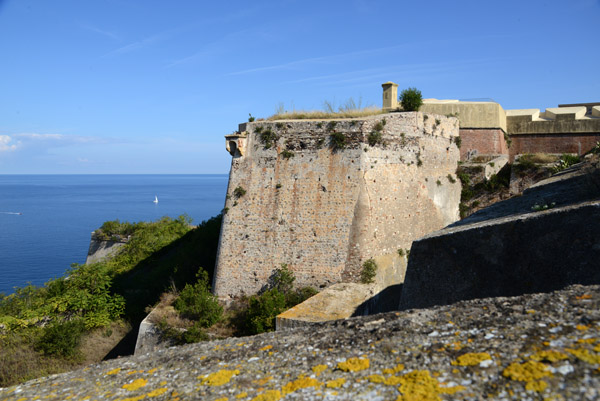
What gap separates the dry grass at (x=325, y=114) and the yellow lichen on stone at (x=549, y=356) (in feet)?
42.0

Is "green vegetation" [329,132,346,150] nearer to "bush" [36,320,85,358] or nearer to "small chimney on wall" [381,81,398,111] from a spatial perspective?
"small chimney on wall" [381,81,398,111]

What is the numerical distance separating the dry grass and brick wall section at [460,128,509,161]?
5.07 metres

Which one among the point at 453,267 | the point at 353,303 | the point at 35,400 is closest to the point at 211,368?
the point at 35,400

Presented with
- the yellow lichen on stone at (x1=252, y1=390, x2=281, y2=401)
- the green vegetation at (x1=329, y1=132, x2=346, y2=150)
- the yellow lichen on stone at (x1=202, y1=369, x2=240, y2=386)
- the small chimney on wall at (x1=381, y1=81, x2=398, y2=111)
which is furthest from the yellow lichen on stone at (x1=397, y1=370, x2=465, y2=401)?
the small chimney on wall at (x1=381, y1=81, x2=398, y2=111)

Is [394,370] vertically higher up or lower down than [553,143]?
lower down

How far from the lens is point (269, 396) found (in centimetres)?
322

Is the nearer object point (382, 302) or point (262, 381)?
point (262, 381)

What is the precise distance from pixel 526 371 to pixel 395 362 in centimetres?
87

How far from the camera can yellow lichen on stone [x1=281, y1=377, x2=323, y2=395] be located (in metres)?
3.24

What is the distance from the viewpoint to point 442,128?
16766 mm

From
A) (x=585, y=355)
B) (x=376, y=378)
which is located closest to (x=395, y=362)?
(x=376, y=378)

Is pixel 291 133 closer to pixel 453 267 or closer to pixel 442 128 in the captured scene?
pixel 442 128

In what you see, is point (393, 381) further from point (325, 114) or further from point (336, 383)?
point (325, 114)

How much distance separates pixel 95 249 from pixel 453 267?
26.7 meters
